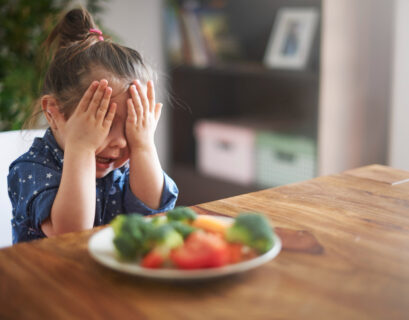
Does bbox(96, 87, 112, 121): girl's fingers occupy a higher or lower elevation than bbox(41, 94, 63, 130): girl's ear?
higher

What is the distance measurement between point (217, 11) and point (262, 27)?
24 cm

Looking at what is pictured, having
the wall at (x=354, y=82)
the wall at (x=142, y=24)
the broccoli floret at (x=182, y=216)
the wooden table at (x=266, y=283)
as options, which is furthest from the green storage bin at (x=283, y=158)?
the broccoli floret at (x=182, y=216)

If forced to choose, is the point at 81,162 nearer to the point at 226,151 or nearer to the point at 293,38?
the point at 293,38

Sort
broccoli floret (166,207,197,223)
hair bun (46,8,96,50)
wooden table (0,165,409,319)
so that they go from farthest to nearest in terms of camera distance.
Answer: hair bun (46,8,96,50), broccoli floret (166,207,197,223), wooden table (0,165,409,319)

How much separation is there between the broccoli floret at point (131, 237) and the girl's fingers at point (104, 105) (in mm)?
364

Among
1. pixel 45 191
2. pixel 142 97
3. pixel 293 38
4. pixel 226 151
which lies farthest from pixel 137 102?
pixel 226 151

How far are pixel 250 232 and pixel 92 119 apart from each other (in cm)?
44

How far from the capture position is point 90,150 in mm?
1003

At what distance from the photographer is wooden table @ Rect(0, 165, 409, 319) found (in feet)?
1.85

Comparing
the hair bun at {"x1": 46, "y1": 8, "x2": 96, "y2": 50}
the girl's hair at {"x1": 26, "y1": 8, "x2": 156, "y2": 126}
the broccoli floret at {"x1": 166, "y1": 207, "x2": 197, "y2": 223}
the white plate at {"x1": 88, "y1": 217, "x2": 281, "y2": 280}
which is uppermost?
the hair bun at {"x1": 46, "y1": 8, "x2": 96, "y2": 50}

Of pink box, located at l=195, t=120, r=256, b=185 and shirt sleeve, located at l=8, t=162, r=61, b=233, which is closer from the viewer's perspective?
shirt sleeve, located at l=8, t=162, r=61, b=233

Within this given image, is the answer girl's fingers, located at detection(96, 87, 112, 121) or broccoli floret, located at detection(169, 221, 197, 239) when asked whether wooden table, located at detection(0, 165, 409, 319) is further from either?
girl's fingers, located at detection(96, 87, 112, 121)

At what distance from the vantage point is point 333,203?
3.13ft

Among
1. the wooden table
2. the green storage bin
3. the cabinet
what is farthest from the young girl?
the cabinet
